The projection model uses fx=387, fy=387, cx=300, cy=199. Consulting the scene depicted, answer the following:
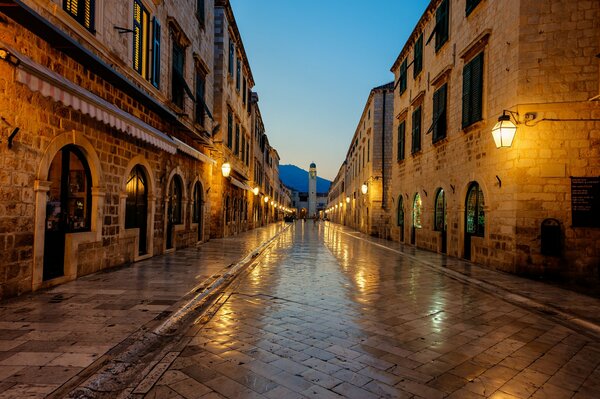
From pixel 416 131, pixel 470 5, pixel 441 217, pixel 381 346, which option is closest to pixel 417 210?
pixel 441 217

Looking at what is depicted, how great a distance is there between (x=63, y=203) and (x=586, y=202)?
11.9 meters

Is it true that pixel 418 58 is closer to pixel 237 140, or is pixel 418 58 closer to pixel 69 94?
pixel 237 140

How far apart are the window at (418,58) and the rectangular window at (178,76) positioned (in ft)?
36.1

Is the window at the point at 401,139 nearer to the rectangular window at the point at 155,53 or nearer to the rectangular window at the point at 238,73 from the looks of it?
the rectangular window at the point at 238,73

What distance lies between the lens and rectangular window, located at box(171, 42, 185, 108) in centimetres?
1370

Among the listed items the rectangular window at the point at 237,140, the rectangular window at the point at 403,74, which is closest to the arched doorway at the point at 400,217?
the rectangular window at the point at 403,74

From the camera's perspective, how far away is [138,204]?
11.2 m

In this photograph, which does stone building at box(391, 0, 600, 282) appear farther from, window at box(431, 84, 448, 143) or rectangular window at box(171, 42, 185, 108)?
rectangular window at box(171, 42, 185, 108)

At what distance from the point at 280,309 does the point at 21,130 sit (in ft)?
16.4

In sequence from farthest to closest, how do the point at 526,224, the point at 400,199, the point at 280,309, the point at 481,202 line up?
the point at 400,199, the point at 481,202, the point at 526,224, the point at 280,309

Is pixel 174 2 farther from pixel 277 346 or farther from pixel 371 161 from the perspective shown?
pixel 371 161

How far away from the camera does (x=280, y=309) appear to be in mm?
6082

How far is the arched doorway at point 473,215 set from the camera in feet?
40.3

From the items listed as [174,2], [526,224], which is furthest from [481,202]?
[174,2]
